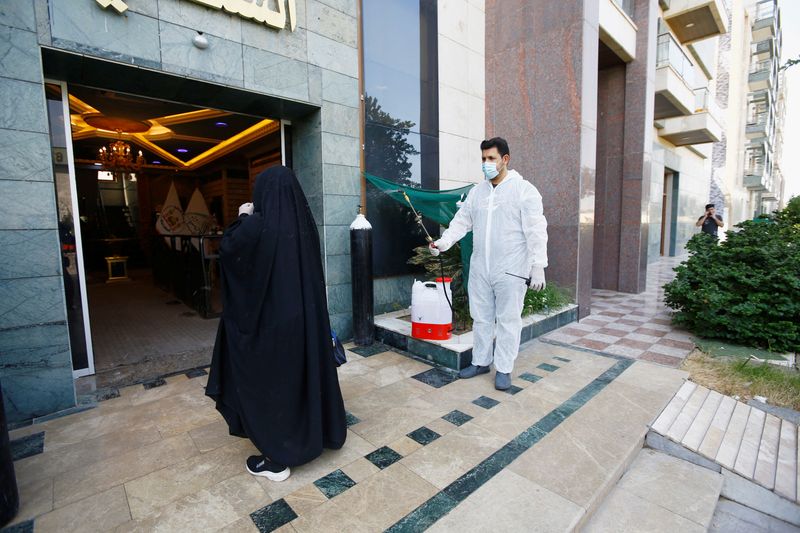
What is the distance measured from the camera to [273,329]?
2.12 m

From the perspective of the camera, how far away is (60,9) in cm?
281

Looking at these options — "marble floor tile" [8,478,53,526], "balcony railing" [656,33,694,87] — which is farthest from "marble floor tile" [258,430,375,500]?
"balcony railing" [656,33,694,87]

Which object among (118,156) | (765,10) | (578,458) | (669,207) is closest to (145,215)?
(118,156)

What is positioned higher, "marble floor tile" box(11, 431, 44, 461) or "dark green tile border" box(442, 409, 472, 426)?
"marble floor tile" box(11, 431, 44, 461)

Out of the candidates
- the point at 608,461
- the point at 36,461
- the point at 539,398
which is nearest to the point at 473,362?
the point at 539,398

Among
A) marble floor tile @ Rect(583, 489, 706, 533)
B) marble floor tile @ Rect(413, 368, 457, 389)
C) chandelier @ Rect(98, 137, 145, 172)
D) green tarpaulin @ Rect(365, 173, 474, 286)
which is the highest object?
chandelier @ Rect(98, 137, 145, 172)

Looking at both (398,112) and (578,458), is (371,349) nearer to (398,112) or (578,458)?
(578,458)

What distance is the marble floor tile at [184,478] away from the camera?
2.03 metres

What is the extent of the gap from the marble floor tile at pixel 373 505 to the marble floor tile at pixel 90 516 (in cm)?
88

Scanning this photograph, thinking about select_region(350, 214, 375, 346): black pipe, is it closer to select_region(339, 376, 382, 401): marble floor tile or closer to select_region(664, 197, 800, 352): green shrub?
select_region(339, 376, 382, 401): marble floor tile

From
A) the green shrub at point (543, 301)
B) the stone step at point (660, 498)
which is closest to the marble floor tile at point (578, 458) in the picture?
the stone step at point (660, 498)

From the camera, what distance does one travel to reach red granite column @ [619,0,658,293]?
7184 mm

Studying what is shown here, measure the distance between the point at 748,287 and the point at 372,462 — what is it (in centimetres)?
463

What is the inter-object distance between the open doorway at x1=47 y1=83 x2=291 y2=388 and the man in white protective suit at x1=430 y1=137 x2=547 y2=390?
2.61m
